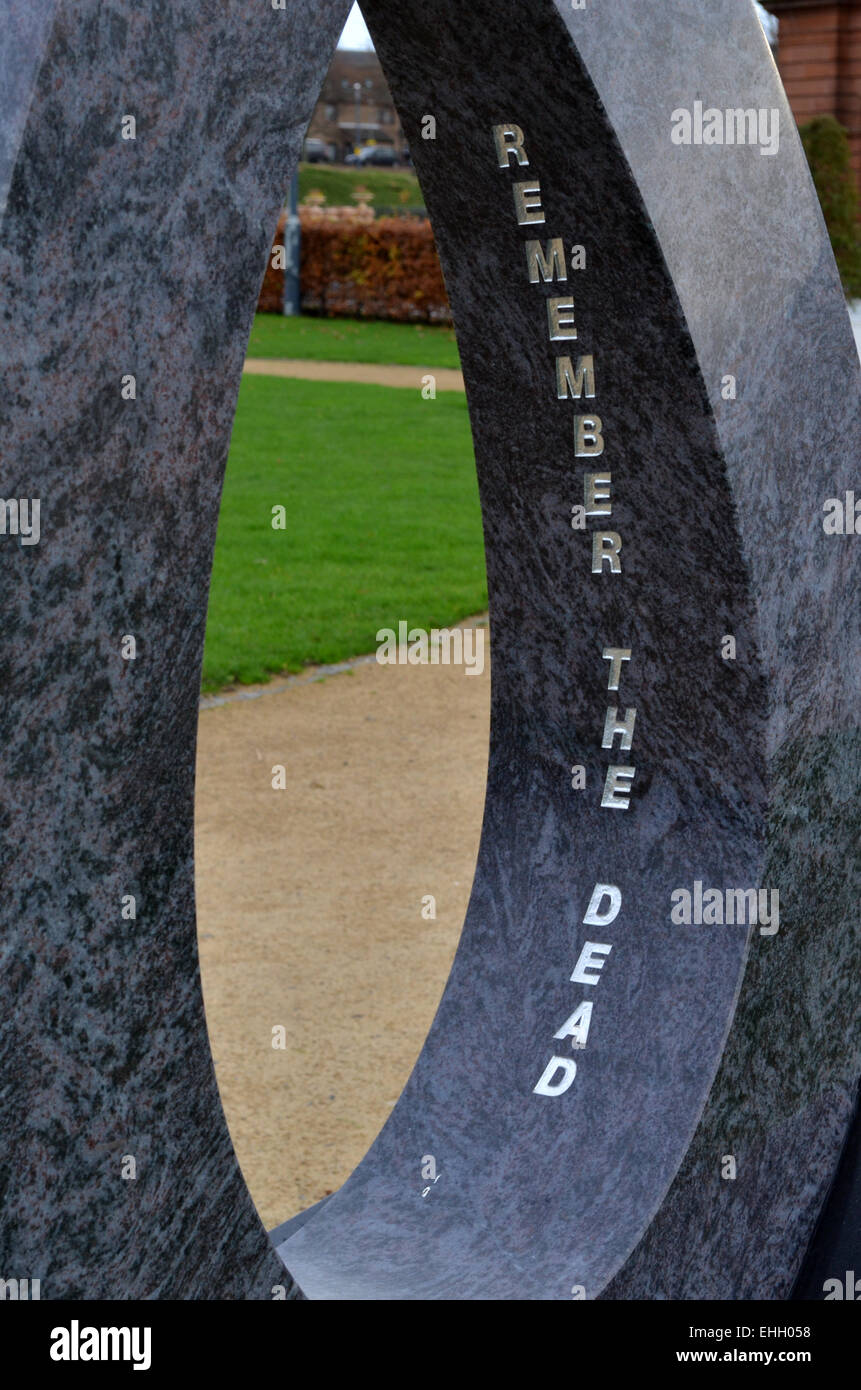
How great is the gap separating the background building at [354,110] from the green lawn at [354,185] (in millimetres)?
18651

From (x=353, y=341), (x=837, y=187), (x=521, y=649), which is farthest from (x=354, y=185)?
(x=521, y=649)

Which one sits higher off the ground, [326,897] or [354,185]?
[354,185]

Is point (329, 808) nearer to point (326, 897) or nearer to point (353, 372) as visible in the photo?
point (326, 897)

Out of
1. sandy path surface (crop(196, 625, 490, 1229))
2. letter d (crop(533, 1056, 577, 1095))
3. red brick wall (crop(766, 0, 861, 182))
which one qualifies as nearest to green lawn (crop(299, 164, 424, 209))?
red brick wall (crop(766, 0, 861, 182))

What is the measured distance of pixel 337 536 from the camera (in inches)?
451

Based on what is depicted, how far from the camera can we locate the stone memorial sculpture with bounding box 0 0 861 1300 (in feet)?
6.72

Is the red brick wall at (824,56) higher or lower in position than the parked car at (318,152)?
lower

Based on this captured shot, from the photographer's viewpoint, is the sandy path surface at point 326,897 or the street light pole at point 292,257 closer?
the sandy path surface at point 326,897

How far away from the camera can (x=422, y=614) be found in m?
9.46

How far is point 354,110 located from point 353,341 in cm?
6905

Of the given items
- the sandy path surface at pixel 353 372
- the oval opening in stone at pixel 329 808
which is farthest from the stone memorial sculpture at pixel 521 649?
the sandy path surface at pixel 353 372

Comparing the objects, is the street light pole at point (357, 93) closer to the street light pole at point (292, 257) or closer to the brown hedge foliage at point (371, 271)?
the brown hedge foliage at point (371, 271)

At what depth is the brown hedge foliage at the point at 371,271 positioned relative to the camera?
A: 2783cm

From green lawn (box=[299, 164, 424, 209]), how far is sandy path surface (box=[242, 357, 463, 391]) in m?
31.1
